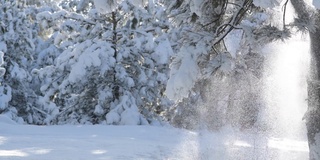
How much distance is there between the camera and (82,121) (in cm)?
1471

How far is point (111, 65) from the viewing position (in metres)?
14.3

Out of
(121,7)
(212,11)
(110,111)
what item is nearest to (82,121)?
(110,111)

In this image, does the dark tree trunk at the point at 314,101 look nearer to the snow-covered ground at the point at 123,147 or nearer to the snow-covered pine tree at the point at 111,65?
the snow-covered ground at the point at 123,147

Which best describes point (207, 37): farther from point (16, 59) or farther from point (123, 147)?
point (16, 59)

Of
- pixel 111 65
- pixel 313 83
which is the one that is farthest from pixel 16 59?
pixel 313 83

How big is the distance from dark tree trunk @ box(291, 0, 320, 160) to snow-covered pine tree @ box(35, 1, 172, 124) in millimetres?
8451

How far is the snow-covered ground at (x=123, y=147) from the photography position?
5918mm

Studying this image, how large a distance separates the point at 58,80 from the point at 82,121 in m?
1.65

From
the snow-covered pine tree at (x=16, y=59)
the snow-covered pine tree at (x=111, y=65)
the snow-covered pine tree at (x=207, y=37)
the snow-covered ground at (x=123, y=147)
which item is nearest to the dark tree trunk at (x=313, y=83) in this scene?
the snow-covered pine tree at (x=207, y=37)

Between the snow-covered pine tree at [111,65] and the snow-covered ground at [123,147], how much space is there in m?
4.35

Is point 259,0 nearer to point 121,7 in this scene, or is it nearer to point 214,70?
point 214,70

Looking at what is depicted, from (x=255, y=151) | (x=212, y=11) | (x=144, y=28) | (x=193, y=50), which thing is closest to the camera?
(x=193, y=50)

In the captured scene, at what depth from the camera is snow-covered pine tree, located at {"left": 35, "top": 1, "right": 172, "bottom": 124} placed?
14.2m

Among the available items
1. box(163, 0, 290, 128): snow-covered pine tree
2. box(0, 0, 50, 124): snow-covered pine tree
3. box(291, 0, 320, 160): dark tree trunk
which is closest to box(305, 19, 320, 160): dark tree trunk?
box(291, 0, 320, 160): dark tree trunk
